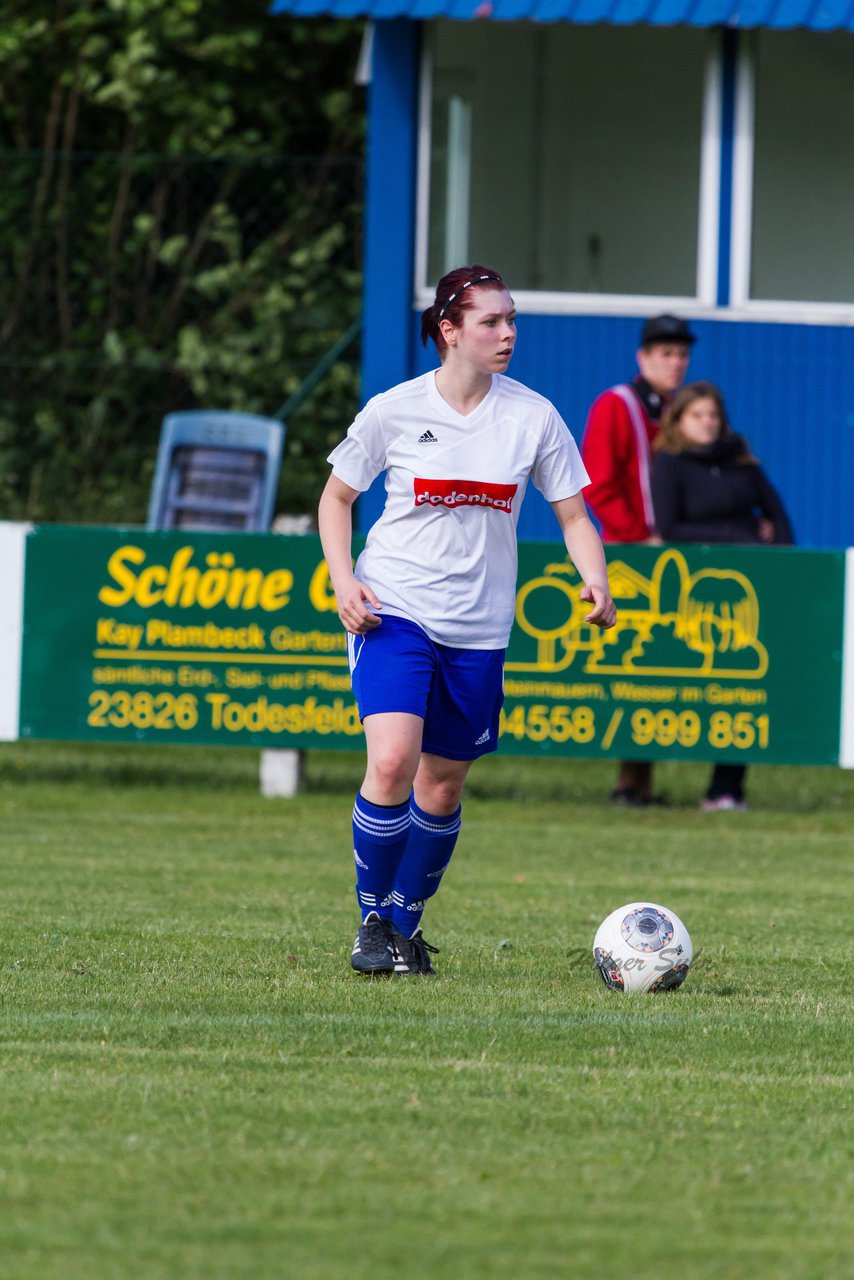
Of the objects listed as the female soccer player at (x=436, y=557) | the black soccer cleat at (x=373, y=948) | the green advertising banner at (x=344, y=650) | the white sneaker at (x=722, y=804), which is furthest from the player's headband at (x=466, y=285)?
the white sneaker at (x=722, y=804)

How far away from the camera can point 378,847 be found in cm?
587

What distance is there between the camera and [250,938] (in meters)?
6.59

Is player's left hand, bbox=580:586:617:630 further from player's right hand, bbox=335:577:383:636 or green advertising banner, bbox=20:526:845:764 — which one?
green advertising banner, bbox=20:526:845:764

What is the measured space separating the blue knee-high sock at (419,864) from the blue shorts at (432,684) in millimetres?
234

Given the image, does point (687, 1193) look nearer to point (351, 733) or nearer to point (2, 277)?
point (351, 733)

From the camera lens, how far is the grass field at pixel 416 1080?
339cm

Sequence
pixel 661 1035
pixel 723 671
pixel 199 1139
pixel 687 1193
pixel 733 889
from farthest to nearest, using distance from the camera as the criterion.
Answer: pixel 723 671 < pixel 733 889 < pixel 661 1035 < pixel 199 1139 < pixel 687 1193

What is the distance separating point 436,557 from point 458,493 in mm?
180

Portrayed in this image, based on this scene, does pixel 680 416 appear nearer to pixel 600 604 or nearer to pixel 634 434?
pixel 634 434

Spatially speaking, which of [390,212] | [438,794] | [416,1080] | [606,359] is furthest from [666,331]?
[416,1080]

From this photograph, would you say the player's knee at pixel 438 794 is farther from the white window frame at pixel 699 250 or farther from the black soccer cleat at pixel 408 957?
the white window frame at pixel 699 250

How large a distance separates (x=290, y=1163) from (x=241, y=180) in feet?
43.6

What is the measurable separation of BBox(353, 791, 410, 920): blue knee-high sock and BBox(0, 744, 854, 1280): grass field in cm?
23

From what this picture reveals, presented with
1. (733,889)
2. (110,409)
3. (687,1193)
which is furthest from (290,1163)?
(110,409)
